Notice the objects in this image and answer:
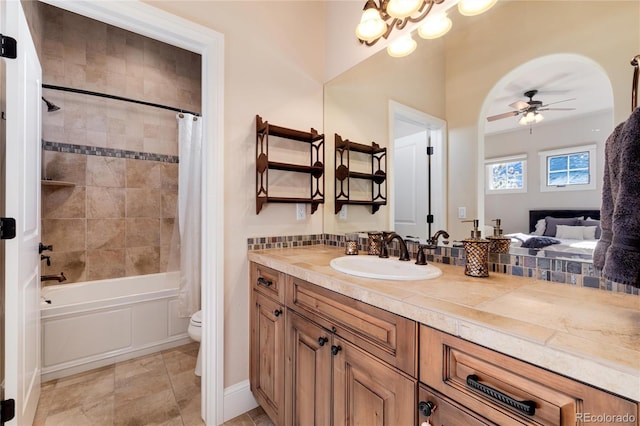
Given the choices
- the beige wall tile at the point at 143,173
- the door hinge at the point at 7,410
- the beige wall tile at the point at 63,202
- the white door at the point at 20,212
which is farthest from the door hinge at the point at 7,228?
the beige wall tile at the point at 143,173

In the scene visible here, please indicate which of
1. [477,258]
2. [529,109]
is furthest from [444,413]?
[529,109]

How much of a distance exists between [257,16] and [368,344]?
193cm

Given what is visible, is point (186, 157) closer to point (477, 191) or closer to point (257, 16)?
point (257, 16)

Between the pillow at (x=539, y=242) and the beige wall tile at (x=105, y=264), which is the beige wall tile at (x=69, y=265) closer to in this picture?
the beige wall tile at (x=105, y=264)

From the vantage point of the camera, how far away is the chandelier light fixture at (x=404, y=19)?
1.28 m

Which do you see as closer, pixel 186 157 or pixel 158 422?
pixel 158 422

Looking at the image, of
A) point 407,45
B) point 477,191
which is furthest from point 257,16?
point 477,191

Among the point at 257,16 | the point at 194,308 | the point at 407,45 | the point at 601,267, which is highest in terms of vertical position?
the point at 257,16

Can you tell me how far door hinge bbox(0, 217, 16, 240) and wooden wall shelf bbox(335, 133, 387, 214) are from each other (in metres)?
1.64

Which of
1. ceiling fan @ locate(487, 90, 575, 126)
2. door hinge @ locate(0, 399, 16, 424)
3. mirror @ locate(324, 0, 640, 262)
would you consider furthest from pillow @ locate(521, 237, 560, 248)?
door hinge @ locate(0, 399, 16, 424)

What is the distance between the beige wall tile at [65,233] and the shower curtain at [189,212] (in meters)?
0.90

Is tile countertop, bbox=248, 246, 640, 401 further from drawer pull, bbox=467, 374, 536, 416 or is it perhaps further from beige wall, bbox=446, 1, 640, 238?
beige wall, bbox=446, 1, 640, 238

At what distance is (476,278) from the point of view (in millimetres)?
1057

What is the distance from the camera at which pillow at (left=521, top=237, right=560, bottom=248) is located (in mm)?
1055
